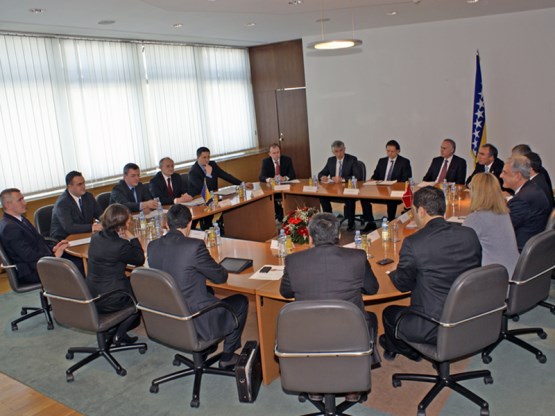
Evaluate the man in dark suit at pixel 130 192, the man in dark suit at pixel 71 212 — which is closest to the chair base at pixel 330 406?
the man in dark suit at pixel 71 212

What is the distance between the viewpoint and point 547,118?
8.48 meters

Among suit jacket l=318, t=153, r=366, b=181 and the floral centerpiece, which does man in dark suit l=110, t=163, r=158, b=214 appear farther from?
suit jacket l=318, t=153, r=366, b=181

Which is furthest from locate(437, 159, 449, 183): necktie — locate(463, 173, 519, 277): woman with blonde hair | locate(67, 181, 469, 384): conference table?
locate(463, 173, 519, 277): woman with blonde hair

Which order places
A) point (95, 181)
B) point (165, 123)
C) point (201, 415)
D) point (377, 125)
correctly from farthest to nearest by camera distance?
point (377, 125) → point (165, 123) → point (95, 181) → point (201, 415)

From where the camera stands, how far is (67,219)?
552cm

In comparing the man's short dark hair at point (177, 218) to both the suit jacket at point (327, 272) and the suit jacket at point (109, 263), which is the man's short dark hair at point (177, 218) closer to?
the suit jacket at point (109, 263)

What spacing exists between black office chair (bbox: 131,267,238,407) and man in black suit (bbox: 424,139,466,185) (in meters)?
4.38

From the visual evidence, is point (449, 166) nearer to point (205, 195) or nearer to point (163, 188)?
point (205, 195)

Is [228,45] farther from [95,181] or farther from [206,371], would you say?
[206,371]

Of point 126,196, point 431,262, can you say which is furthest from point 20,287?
point 431,262

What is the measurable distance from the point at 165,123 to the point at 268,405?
6.89 m

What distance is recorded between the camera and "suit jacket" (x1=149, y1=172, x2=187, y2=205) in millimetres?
6914

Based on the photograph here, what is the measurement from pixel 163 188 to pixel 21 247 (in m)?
2.48

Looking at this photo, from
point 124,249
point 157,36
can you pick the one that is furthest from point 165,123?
point 124,249
